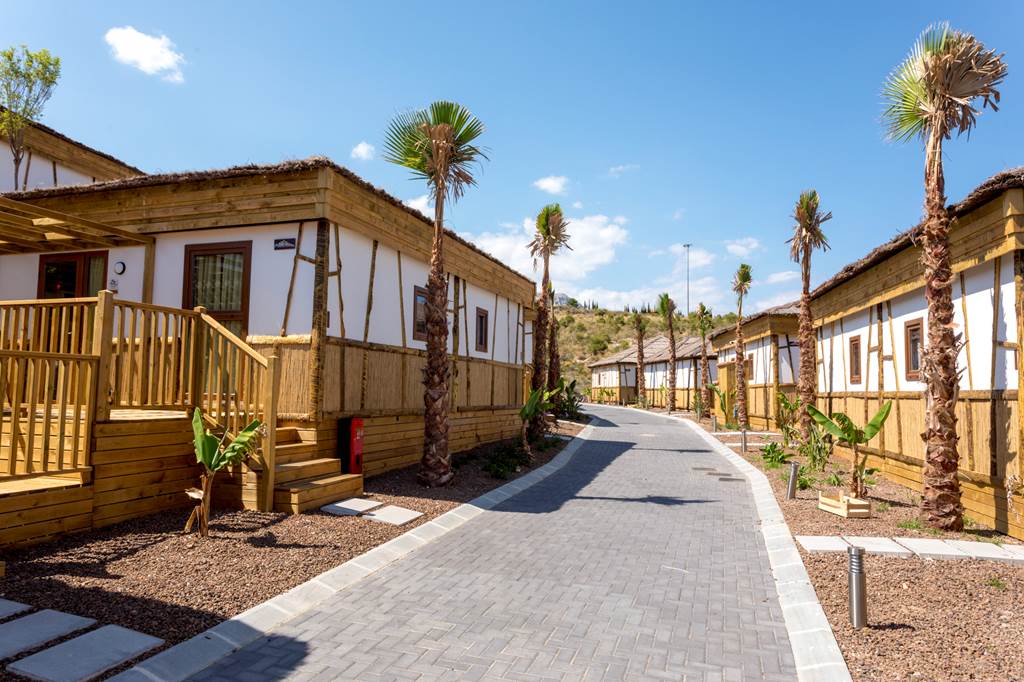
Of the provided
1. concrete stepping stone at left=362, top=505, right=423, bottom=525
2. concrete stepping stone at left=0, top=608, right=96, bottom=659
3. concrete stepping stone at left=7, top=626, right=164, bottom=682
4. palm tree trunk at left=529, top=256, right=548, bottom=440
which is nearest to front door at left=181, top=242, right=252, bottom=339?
concrete stepping stone at left=362, top=505, right=423, bottom=525

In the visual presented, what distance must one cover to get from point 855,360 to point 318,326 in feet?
43.3

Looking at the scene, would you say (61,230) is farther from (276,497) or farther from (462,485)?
(462,485)

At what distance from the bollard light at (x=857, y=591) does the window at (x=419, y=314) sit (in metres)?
9.68

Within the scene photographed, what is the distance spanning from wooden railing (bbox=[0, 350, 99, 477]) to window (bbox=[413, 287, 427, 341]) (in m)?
6.73

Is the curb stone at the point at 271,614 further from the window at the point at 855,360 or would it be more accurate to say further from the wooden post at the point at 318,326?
the window at the point at 855,360

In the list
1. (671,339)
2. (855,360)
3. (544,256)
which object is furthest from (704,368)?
(855,360)

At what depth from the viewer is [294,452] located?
965cm

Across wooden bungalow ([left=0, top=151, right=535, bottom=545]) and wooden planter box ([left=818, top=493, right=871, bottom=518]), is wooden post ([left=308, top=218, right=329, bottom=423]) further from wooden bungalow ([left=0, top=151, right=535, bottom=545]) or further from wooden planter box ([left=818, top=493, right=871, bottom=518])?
wooden planter box ([left=818, top=493, right=871, bottom=518])

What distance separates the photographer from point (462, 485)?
11461 millimetres

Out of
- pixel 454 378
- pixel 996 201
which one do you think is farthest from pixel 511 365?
pixel 996 201

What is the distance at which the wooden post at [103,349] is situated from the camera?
7.08m

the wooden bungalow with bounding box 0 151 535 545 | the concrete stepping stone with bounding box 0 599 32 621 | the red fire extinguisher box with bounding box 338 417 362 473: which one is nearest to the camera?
the concrete stepping stone with bounding box 0 599 32 621

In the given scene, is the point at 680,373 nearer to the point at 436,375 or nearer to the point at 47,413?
the point at 436,375

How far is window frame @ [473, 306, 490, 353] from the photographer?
16.9m
